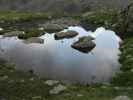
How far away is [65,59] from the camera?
33562mm

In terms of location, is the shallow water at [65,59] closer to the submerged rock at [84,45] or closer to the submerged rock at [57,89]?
the submerged rock at [84,45]

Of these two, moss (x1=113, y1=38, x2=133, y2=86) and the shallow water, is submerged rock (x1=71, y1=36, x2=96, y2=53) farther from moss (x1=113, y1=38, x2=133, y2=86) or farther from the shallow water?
moss (x1=113, y1=38, x2=133, y2=86)

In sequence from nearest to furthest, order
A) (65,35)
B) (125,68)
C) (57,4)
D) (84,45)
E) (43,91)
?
(43,91)
(125,68)
(84,45)
(65,35)
(57,4)

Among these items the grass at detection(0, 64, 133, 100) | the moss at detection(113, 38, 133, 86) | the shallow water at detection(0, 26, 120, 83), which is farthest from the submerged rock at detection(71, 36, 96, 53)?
the grass at detection(0, 64, 133, 100)

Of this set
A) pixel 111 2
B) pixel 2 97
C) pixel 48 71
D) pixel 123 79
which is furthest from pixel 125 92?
pixel 111 2

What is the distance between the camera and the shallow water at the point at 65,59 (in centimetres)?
2779

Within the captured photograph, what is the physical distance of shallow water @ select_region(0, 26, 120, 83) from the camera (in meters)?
27.8

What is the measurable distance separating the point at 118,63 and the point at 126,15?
2018 cm

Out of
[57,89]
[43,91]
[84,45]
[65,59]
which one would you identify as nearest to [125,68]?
[65,59]

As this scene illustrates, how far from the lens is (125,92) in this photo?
2139 cm

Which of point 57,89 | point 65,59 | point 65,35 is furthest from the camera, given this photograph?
point 65,35

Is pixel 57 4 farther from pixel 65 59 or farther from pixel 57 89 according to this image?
pixel 57 89

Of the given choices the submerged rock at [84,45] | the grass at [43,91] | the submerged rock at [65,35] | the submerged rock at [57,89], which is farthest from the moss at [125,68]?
the submerged rock at [65,35]

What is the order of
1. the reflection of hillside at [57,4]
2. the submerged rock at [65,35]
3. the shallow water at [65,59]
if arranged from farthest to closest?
1. the reflection of hillside at [57,4]
2. the submerged rock at [65,35]
3. the shallow water at [65,59]
